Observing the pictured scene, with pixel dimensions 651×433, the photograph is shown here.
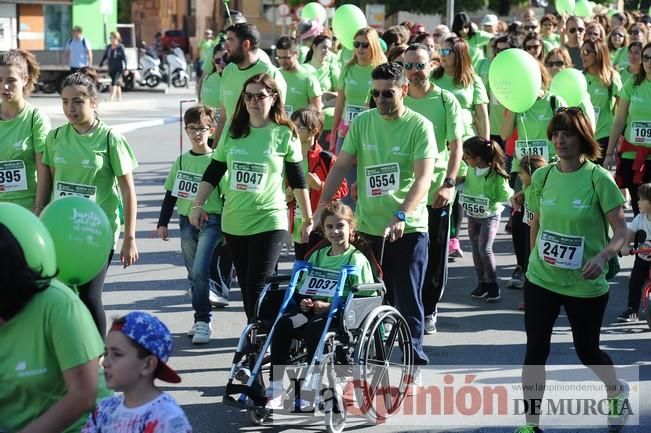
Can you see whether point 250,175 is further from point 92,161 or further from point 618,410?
point 618,410

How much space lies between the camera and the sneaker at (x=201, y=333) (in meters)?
8.06

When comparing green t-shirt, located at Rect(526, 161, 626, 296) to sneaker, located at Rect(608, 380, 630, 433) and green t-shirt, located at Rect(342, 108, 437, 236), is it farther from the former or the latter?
green t-shirt, located at Rect(342, 108, 437, 236)

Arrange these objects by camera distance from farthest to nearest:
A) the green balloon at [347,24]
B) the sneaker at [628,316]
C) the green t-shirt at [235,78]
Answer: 1. the green balloon at [347,24]
2. the green t-shirt at [235,78]
3. the sneaker at [628,316]

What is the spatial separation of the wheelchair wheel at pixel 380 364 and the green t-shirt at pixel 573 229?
2.56 feet

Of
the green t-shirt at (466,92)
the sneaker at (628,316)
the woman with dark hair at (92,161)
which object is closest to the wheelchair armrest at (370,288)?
the woman with dark hair at (92,161)

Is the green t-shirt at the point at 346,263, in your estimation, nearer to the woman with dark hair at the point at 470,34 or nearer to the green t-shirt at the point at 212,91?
the green t-shirt at the point at 212,91

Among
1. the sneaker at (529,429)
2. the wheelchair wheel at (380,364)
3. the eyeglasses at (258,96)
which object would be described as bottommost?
Result: the sneaker at (529,429)

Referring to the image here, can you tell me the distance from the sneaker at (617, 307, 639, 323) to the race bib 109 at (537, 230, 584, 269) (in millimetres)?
3056

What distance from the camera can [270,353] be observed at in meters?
6.25

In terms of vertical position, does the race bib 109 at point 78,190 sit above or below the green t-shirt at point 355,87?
below

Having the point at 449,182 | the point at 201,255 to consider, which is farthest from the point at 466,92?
the point at 201,255

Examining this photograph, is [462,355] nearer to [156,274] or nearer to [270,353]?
[270,353]

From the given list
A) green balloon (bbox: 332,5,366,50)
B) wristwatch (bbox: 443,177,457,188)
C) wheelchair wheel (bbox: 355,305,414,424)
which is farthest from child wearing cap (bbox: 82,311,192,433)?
green balloon (bbox: 332,5,366,50)

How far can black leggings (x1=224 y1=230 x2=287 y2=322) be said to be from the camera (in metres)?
7.07
